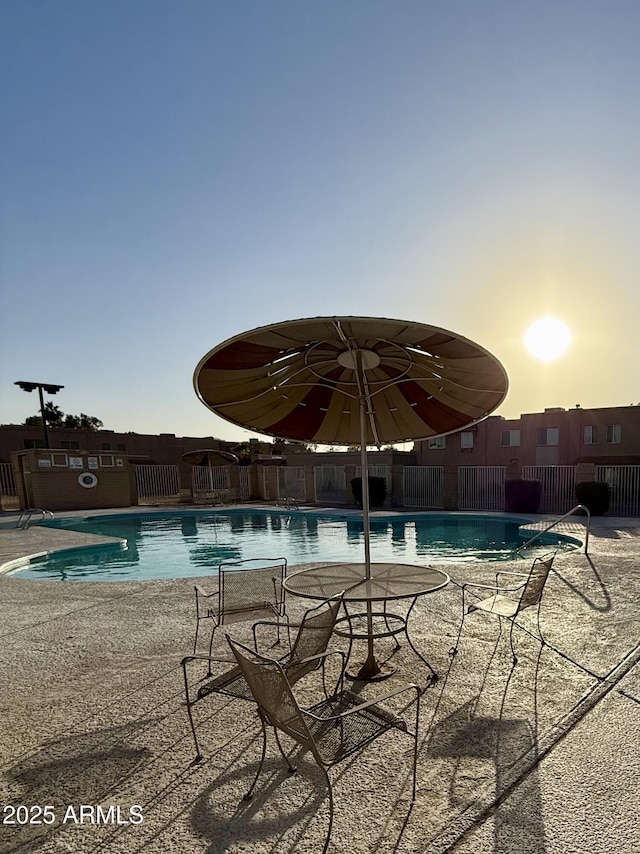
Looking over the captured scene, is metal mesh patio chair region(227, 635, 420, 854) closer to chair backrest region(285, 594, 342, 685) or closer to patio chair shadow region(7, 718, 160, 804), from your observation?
chair backrest region(285, 594, 342, 685)

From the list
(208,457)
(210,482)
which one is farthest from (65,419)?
(208,457)

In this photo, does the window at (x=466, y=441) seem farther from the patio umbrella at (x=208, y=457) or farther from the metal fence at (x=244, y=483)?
the patio umbrella at (x=208, y=457)

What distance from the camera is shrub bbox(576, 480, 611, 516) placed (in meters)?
15.4

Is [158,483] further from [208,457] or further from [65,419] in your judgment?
[65,419]

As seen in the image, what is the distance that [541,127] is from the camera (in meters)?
7.10

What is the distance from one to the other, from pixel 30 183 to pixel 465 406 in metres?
8.79

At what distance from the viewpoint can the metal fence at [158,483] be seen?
80.0 ft

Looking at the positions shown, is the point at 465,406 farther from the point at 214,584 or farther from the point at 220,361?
the point at 214,584

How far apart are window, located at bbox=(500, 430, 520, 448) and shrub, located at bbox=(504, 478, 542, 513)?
35.7 ft

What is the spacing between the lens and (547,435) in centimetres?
2706

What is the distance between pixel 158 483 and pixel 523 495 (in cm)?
1805

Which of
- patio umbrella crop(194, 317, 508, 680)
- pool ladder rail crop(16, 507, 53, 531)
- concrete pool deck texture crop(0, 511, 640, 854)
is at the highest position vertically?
patio umbrella crop(194, 317, 508, 680)

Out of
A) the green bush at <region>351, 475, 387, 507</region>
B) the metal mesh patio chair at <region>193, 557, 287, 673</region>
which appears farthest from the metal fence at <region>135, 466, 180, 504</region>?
the metal mesh patio chair at <region>193, 557, 287, 673</region>

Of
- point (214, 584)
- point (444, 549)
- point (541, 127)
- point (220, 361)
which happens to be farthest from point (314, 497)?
point (220, 361)
